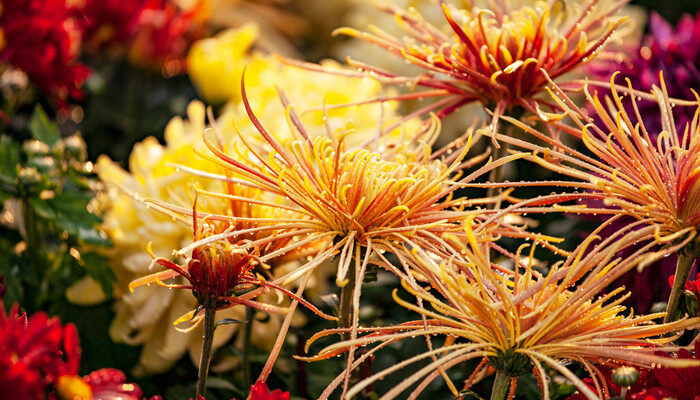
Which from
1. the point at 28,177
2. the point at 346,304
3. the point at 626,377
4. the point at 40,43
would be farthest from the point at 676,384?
the point at 40,43

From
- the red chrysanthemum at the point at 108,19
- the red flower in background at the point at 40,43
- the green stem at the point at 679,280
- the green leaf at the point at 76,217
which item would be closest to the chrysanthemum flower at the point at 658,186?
the green stem at the point at 679,280

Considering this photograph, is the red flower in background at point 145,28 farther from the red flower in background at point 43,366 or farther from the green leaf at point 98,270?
the red flower in background at point 43,366

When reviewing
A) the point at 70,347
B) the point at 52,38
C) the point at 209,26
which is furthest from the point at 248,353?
the point at 209,26

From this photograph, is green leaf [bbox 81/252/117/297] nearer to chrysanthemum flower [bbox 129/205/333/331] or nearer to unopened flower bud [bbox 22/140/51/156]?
unopened flower bud [bbox 22/140/51/156]

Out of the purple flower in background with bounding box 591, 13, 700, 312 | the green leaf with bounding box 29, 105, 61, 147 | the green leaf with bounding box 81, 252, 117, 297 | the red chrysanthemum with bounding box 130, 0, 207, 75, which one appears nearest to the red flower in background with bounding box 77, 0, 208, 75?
the red chrysanthemum with bounding box 130, 0, 207, 75

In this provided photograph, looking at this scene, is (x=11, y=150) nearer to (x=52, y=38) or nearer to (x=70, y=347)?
(x=52, y=38)

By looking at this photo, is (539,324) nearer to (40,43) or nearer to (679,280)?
(679,280)
